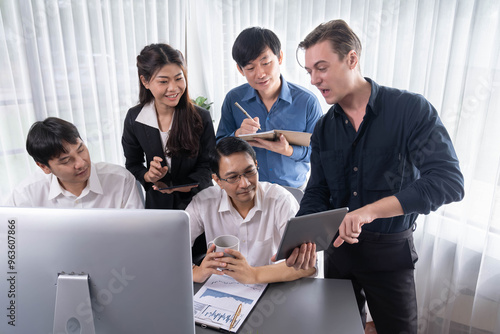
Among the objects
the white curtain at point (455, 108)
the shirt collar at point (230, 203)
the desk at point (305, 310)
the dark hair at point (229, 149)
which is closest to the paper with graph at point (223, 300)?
the desk at point (305, 310)

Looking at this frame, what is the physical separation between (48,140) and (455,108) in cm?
209

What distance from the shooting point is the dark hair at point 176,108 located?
1951 mm

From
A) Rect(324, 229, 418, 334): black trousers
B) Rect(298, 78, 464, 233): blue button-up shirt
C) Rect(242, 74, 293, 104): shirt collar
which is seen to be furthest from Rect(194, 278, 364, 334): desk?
Rect(242, 74, 293, 104): shirt collar

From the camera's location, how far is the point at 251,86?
2334 mm

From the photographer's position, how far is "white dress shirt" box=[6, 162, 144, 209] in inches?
70.3

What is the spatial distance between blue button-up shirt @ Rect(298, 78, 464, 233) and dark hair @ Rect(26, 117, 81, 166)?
108 cm

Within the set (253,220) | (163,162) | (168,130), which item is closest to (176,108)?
(168,130)

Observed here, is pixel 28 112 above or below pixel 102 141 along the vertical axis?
above

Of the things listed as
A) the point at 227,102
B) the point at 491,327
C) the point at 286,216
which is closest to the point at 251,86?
the point at 227,102

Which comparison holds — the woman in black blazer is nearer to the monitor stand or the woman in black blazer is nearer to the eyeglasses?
the eyeglasses

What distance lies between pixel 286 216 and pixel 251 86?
95cm

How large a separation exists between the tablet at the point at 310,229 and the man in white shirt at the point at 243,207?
43cm

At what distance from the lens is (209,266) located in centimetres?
134

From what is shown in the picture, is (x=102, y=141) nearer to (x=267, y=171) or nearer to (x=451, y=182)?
(x=267, y=171)
